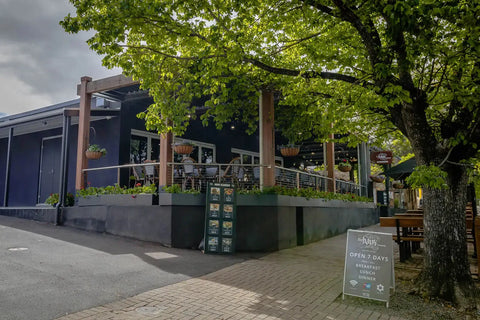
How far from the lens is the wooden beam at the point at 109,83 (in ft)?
33.1

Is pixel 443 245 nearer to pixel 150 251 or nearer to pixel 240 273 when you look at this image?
pixel 240 273

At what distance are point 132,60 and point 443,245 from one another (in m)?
6.32

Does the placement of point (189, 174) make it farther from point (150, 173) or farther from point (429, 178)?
point (429, 178)

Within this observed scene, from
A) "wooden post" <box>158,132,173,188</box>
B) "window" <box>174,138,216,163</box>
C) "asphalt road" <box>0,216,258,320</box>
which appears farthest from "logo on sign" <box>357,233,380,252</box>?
"window" <box>174,138,216,163</box>

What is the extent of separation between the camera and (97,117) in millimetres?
12039

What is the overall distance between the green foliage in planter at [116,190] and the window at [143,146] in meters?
2.14

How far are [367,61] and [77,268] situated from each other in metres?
6.32

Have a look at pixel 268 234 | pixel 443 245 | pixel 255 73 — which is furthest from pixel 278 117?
pixel 443 245

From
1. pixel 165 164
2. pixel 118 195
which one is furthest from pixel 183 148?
pixel 118 195

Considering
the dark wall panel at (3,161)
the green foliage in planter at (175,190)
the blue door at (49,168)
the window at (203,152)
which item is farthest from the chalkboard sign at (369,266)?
the dark wall panel at (3,161)

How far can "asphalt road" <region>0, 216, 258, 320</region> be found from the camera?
166 inches

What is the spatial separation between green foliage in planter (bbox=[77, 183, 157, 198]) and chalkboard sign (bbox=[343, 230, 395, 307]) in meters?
5.38

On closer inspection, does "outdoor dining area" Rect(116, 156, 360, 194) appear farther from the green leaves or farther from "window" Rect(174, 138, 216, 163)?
the green leaves

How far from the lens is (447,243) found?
5168 mm
